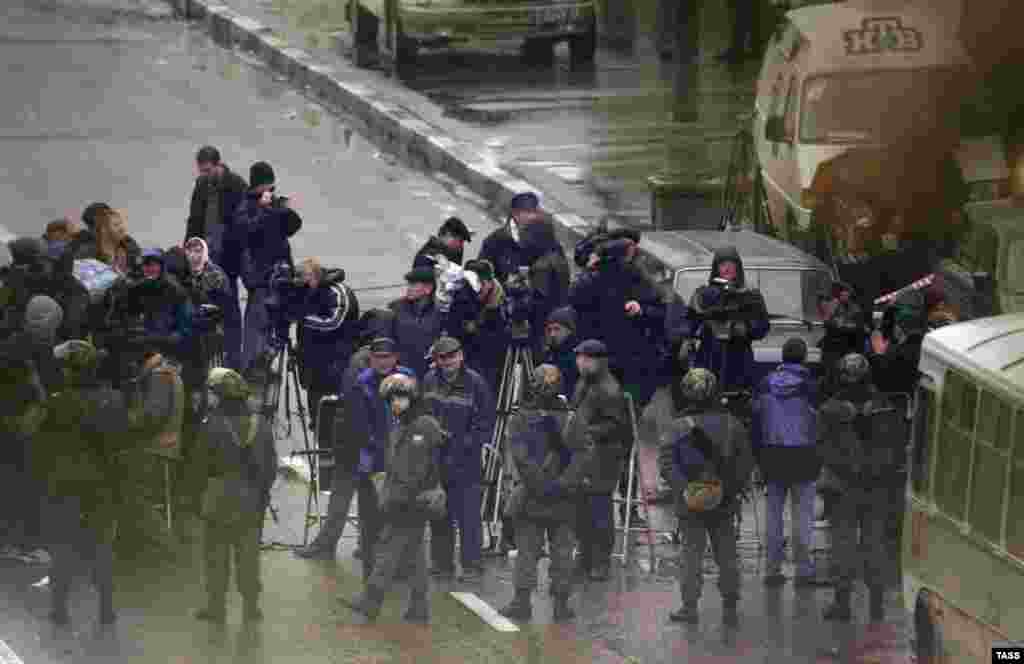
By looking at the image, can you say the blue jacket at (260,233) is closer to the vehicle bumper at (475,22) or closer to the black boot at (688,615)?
the black boot at (688,615)

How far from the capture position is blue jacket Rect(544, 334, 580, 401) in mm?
17625

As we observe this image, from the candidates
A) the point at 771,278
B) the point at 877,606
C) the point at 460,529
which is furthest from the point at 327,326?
the point at 771,278

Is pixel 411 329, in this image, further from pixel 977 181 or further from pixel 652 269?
pixel 977 181

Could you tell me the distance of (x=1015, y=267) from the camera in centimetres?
2048

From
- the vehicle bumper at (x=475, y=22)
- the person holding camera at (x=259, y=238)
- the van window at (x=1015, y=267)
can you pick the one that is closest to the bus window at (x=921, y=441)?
the van window at (x=1015, y=267)

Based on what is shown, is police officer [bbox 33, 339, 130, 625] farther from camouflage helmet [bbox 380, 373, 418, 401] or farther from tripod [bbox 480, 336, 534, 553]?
tripod [bbox 480, 336, 534, 553]

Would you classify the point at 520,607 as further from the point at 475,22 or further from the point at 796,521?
the point at 475,22

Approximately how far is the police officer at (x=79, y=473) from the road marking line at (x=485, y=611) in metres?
1.89

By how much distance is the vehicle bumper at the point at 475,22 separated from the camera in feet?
106

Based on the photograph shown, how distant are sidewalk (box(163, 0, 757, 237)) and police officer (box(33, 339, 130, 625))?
9804 mm

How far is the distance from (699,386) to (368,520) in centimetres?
206

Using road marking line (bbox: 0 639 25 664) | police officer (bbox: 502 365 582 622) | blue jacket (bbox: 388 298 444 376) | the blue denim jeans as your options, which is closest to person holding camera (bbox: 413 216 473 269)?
blue jacket (bbox: 388 298 444 376)

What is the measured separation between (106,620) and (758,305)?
4.26 m

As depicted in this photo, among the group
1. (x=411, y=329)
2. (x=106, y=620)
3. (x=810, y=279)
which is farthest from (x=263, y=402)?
(x=810, y=279)
